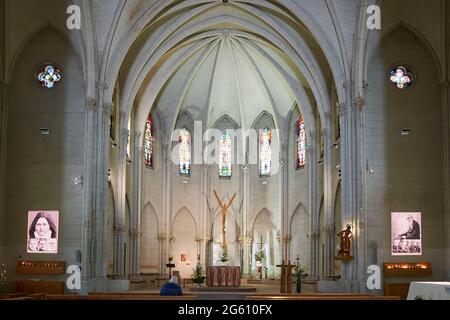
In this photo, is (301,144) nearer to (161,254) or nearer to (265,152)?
(265,152)

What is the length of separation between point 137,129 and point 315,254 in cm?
1254

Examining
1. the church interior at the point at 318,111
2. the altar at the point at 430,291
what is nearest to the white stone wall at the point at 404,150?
the church interior at the point at 318,111

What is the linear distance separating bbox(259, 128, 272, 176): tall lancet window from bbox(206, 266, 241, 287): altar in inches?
471

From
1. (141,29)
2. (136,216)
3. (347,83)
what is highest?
(141,29)

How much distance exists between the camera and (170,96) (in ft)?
138

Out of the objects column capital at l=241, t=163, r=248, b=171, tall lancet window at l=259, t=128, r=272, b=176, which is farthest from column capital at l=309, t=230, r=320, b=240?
column capital at l=241, t=163, r=248, b=171

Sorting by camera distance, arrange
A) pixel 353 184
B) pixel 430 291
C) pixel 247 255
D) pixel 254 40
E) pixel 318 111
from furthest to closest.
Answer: pixel 247 255 → pixel 254 40 → pixel 318 111 → pixel 353 184 → pixel 430 291

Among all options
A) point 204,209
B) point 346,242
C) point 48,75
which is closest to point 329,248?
point 346,242

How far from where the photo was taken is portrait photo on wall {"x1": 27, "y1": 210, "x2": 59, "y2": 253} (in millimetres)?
26531

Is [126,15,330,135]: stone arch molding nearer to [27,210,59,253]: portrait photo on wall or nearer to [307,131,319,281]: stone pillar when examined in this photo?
[307,131,319,281]: stone pillar

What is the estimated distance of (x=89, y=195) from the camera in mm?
26953

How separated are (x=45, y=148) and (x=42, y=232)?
3459mm

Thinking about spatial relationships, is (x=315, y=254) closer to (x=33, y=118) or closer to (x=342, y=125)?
(x=342, y=125)
